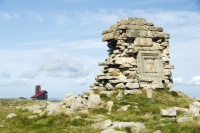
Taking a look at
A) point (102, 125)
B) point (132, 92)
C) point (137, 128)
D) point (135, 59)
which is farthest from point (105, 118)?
point (135, 59)

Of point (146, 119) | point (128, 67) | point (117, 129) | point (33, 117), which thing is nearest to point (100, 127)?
point (117, 129)

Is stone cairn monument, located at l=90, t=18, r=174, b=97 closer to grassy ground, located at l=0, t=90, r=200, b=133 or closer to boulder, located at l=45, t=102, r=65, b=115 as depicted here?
grassy ground, located at l=0, t=90, r=200, b=133

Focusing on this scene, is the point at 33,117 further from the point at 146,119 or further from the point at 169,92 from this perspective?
the point at 169,92

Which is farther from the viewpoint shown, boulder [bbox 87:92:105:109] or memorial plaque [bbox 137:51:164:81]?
memorial plaque [bbox 137:51:164:81]

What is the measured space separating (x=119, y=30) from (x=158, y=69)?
133 inches

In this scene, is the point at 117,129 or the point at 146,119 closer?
the point at 117,129

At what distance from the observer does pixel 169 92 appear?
1861cm

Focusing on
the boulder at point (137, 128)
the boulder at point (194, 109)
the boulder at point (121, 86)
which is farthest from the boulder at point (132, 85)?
the boulder at point (137, 128)

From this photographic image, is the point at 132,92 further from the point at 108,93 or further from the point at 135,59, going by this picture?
the point at 135,59

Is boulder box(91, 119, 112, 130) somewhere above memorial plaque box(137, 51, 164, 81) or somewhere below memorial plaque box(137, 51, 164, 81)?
below

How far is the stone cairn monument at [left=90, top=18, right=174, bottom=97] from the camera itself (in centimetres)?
1838

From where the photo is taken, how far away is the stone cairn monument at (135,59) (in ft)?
60.3

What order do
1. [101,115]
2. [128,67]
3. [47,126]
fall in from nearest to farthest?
[47,126] < [101,115] < [128,67]

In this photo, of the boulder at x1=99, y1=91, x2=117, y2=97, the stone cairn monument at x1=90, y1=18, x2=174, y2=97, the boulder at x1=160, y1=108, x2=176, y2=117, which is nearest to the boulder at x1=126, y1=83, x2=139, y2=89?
the stone cairn monument at x1=90, y1=18, x2=174, y2=97
